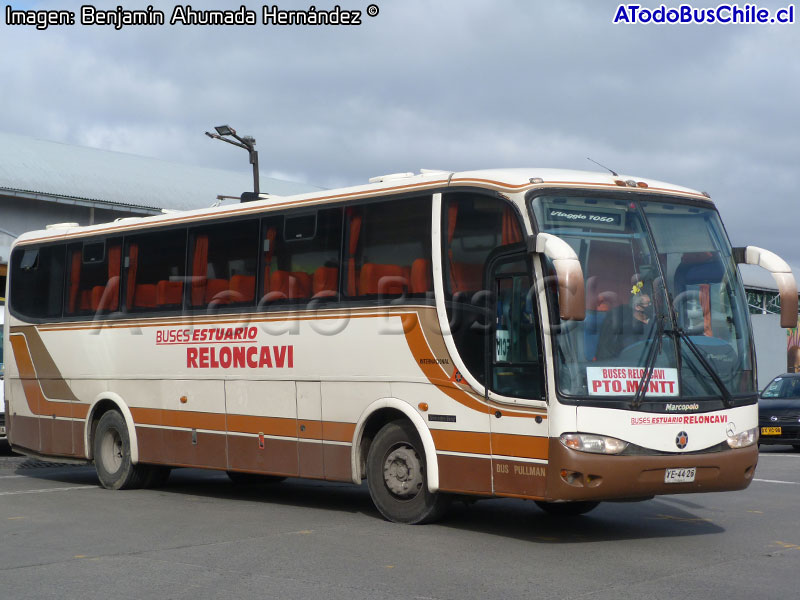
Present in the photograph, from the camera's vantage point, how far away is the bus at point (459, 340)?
10.5 m

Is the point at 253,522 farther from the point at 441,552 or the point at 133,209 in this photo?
the point at 133,209

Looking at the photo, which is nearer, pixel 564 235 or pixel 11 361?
pixel 564 235

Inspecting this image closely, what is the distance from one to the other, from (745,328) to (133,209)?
118 feet

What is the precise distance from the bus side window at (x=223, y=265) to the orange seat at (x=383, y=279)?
193cm

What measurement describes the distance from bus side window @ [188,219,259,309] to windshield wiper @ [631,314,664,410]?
514 cm

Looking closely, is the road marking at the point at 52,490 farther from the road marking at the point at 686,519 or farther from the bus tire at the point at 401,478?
the road marking at the point at 686,519

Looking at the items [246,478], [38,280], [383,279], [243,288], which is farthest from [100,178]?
[383,279]

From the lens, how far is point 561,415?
407 inches

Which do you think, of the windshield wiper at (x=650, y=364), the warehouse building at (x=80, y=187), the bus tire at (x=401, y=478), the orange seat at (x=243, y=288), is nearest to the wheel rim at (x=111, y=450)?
the orange seat at (x=243, y=288)

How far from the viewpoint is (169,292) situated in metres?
15.3

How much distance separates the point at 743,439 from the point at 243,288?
19.8ft

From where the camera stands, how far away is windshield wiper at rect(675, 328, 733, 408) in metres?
10.9

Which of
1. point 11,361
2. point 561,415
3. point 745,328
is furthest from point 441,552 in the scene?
point 11,361

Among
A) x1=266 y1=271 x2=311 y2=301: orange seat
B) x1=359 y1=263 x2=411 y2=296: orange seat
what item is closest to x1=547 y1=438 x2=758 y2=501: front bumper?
x1=359 y1=263 x2=411 y2=296: orange seat
